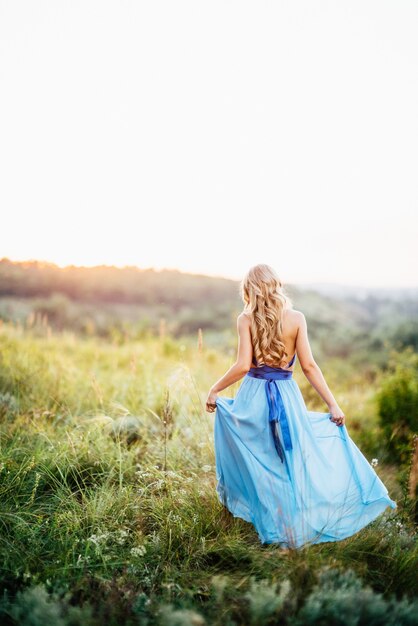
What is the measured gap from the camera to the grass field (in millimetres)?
2510

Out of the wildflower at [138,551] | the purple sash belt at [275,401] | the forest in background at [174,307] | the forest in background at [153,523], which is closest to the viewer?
the forest in background at [153,523]

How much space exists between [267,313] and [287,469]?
3.70 feet

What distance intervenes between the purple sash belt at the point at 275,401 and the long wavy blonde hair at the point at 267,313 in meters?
0.09

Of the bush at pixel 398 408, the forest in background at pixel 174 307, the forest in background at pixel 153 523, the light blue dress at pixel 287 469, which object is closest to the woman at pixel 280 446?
the light blue dress at pixel 287 469

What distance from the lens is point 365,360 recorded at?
1554cm

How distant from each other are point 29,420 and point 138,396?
134 centimetres

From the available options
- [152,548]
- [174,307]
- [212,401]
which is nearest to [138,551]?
[152,548]

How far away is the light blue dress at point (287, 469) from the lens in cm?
334

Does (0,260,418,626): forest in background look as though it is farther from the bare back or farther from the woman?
the bare back

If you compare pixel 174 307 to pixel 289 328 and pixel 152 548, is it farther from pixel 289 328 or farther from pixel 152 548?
pixel 152 548

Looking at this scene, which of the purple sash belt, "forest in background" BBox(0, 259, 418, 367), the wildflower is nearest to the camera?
the wildflower

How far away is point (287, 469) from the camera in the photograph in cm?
345

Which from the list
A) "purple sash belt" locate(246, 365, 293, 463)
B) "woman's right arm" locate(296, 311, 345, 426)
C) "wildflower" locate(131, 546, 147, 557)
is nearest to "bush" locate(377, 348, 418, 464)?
"woman's right arm" locate(296, 311, 345, 426)

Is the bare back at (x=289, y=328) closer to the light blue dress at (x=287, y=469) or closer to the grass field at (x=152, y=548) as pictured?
the light blue dress at (x=287, y=469)
